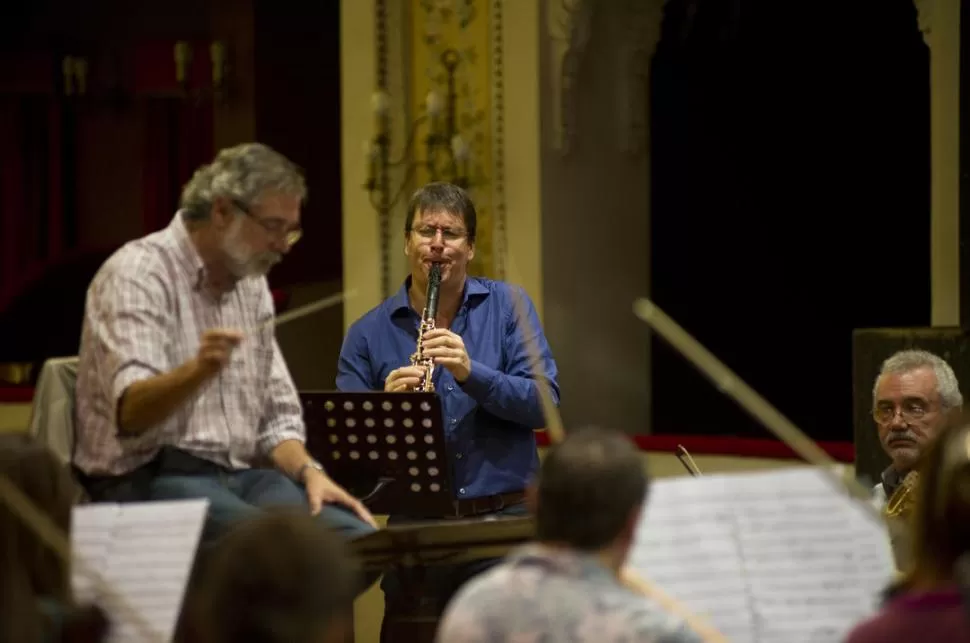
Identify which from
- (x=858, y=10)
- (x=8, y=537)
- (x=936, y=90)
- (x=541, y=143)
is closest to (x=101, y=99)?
(x=541, y=143)

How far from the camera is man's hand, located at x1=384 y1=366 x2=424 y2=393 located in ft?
12.6

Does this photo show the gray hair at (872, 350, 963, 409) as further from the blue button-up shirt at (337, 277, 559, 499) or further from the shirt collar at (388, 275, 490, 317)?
the shirt collar at (388, 275, 490, 317)

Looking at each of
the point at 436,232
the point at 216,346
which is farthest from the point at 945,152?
the point at 216,346

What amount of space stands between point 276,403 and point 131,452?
365 mm

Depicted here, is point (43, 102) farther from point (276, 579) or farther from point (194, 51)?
point (276, 579)

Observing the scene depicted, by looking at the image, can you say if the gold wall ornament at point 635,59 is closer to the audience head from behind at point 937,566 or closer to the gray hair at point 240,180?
the gray hair at point 240,180

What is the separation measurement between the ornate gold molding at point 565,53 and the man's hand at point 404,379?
2906 mm

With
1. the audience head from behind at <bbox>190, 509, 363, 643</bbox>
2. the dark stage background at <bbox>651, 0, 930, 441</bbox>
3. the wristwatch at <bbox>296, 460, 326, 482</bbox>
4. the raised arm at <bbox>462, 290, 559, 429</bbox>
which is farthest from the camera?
the dark stage background at <bbox>651, 0, 930, 441</bbox>

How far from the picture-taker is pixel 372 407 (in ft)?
11.7

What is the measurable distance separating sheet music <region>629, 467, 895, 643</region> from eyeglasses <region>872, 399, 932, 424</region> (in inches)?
54.6

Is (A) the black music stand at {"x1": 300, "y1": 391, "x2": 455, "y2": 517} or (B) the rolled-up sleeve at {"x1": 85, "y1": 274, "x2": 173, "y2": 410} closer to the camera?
(B) the rolled-up sleeve at {"x1": 85, "y1": 274, "x2": 173, "y2": 410}

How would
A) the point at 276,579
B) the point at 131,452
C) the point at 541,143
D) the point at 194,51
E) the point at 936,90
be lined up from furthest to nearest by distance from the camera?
the point at 194,51
the point at 541,143
the point at 936,90
the point at 131,452
the point at 276,579


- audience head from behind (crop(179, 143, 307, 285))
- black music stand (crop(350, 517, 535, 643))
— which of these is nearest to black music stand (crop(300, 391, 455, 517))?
black music stand (crop(350, 517, 535, 643))

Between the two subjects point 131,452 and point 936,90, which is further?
point 936,90
